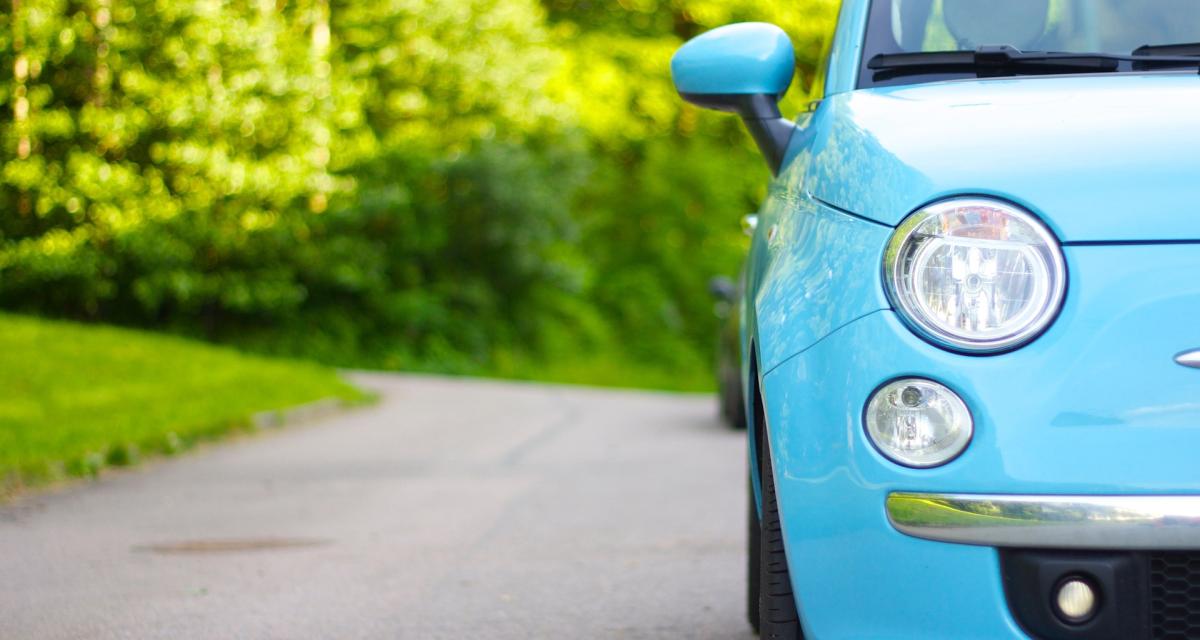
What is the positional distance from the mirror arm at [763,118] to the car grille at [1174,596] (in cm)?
158

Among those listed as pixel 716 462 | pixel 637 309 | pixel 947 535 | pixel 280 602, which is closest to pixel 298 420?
pixel 716 462

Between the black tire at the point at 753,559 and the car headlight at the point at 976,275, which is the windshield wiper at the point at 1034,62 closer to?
the car headlight at the point at 976,275

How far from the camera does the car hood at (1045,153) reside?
279cm

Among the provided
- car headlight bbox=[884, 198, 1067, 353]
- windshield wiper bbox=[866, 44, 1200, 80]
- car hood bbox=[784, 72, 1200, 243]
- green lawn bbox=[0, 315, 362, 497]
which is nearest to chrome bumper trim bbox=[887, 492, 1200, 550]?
car headlight bbox=[884, 198, 1067, 353]

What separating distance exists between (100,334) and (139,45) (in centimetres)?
479

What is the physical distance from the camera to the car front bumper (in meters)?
2.65

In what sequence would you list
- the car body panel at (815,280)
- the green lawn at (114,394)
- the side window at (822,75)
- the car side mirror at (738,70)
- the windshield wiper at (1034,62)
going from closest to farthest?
the car body panel at (815,280)
the windshield wiper at (1034,62)
the car side mirror at (738,70)
the side window at (822,75)
the green lawn at (114,394)

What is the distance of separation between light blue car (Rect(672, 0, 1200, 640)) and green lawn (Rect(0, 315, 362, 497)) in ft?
20.8

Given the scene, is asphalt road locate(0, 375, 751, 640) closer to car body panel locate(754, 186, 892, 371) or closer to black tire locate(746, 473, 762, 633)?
black tire locate(746, 473, 762, 633)

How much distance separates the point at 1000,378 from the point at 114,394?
36.0 ft

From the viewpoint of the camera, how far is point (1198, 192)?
2.79 meters

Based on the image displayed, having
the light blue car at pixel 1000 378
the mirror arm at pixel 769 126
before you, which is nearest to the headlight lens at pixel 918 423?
the light blue car at pixel 1000 378

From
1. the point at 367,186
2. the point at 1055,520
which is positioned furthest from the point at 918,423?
the point at 367,186

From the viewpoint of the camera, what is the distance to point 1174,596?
2688 mm
